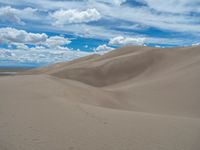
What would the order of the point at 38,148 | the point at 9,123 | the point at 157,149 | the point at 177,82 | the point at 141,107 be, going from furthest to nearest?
the point at 177,82, the point at 141,107, the point at 9,123, the point at 157,149, the point at 38,148

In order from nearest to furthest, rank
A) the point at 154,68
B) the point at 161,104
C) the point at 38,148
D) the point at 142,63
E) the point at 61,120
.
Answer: the point at 38,148, the point at 61,120, the point at 161,104, the point at 154,68, the point at 142,63

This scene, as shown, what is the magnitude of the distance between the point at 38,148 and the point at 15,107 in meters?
2.92

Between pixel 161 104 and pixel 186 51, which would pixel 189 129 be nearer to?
pixel 161 104

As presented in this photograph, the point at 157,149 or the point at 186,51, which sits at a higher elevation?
the point at 186,51

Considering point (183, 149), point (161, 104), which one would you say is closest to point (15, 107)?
point (183, 149)

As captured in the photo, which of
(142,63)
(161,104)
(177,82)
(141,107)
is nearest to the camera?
(141,107)

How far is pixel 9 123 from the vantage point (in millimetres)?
4664

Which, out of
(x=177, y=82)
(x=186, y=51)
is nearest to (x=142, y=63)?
(x=186, y=51)

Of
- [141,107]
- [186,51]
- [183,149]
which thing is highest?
[186,51]

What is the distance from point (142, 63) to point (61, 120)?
2237 centimetres

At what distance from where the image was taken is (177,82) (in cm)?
1614

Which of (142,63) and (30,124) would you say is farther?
(142,63)

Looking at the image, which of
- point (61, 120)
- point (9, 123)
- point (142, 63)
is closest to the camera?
point (9, 123)

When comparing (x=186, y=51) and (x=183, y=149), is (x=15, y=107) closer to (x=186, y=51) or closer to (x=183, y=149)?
(x=183, y=149)
